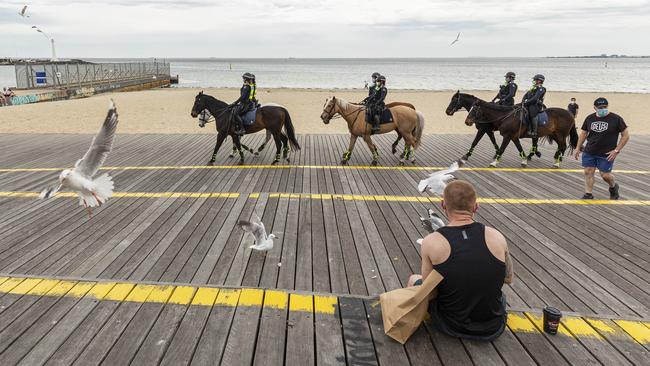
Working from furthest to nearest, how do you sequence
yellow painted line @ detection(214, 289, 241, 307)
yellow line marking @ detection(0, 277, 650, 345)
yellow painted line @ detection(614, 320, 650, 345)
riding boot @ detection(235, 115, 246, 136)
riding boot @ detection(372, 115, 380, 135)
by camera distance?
riding boot @ detection(372, 115, 380, 135)
riding boot @ detection(235, 115, 246, 136)
yellow painted line @ detection(214, 289, 241, 307)
yellow line marking @ detection(0, 277, 650, 345)
yellow painted line @ detection(614, 320, 650, 345)

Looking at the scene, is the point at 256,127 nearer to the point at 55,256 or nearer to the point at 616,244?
the point at 55,256

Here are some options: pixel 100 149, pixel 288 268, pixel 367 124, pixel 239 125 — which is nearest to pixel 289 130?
pixel 239 125

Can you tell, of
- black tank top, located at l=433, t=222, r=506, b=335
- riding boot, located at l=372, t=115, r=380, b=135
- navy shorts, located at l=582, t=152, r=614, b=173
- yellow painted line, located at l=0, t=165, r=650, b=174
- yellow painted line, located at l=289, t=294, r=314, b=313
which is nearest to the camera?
black tank top, located at l=433, t=222, r=506, b=335

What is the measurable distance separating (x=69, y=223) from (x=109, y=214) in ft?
Result: 2.06

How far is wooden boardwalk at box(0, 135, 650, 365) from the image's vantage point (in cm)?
357

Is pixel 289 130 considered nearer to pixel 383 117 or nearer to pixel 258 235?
pixel 383 117

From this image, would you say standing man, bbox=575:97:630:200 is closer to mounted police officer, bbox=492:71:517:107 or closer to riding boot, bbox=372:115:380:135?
mounted police officer, bbox=492:71:517:107

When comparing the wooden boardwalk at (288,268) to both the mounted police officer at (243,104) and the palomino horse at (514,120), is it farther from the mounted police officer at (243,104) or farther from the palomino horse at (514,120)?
the mounted police officer at (243,104)

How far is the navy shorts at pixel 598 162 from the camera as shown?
25.4ft

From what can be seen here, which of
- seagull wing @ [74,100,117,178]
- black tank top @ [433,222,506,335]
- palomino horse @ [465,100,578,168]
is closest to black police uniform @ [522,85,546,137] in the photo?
palomino horse @ [465,100,578,168]

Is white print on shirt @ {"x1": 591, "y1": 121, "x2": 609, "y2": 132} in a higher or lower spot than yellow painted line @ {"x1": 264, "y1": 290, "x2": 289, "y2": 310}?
higher

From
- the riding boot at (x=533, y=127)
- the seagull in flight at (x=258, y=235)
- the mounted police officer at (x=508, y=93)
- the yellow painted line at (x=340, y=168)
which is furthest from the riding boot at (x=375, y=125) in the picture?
the seagull in flight at (x=258, y=235)

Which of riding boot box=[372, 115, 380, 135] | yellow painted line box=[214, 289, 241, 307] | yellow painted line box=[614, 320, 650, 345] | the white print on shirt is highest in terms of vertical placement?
the white print on shirt

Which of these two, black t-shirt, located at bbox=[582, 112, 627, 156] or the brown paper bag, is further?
black t-shirt, located at bbox=[582, 112, 627, 156]
